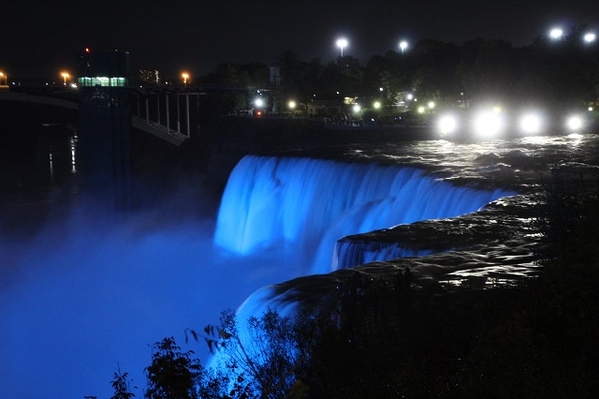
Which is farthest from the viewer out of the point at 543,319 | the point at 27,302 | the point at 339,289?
the point at 27,302

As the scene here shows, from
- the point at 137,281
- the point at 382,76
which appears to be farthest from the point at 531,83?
the point at 137,281

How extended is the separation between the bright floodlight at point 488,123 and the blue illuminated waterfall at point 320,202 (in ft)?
48.4

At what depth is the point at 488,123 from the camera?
4462cm

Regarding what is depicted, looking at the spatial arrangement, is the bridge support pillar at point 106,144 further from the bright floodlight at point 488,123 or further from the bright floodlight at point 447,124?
the bright floodlight at point 488,123

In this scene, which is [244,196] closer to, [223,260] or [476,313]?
[223,260]

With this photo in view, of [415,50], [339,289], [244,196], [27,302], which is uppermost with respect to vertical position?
[415,50]

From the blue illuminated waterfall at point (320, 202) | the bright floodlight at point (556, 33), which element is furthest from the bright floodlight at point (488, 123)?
the blue illuminated waterfall at point (320, 202)

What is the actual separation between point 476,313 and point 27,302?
21501 mm

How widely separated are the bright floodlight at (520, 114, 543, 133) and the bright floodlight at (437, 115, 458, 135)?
3.96 metres

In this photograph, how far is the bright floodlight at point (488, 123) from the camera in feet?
127

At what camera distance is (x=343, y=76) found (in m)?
65.1

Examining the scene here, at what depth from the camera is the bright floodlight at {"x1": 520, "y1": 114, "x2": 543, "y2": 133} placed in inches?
1560

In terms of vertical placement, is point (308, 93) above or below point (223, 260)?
above

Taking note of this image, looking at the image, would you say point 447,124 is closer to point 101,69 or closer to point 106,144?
point 106,144
